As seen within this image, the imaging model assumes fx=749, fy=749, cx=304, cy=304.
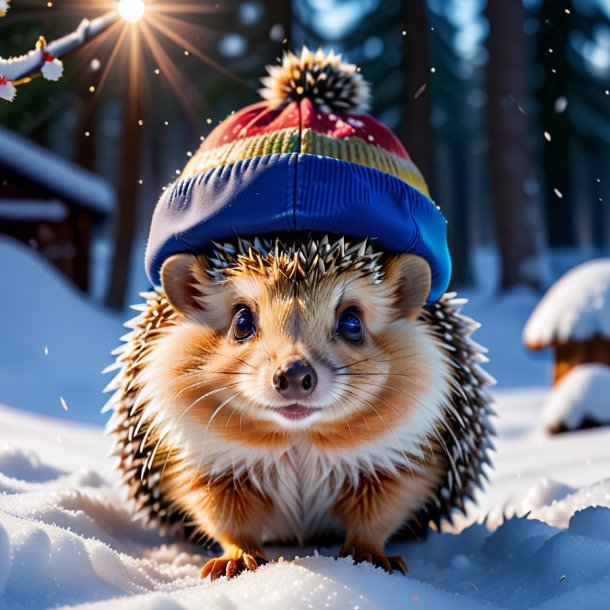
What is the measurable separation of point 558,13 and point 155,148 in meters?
11.6

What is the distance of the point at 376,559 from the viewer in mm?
2393

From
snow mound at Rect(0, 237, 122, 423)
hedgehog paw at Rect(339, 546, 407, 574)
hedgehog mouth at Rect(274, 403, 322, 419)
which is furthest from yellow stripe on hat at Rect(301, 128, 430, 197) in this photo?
snow mound at Rect(0, 237, 122, 423)

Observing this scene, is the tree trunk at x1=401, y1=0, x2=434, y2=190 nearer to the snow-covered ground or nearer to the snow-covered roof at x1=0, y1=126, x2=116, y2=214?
the snow-covered roof at x1=0, y1=126, x2=116, y2=214

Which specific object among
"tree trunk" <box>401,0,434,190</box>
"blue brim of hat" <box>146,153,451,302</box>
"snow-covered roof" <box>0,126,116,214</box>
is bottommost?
"blue brim of hat" <box>146,153,451,302</box>

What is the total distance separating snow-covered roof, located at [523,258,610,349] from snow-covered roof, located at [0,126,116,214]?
888 cm

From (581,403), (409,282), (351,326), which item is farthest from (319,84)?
(581,403)

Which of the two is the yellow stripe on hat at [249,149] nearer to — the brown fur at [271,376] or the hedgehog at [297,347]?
the hedgehog at [297,347]

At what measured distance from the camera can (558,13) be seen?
13.9 meters

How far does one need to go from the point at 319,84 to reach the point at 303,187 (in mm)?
678

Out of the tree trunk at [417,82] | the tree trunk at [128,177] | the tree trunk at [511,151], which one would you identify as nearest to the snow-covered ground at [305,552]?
the tree trunk at [128,177]

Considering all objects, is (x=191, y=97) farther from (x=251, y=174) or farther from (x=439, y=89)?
(x=251, y=174)

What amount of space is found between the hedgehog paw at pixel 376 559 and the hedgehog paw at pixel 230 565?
11.6 inches

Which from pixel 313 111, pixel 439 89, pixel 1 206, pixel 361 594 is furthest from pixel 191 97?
pixel 361 594

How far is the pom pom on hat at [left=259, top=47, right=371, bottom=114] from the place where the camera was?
9.04ft
